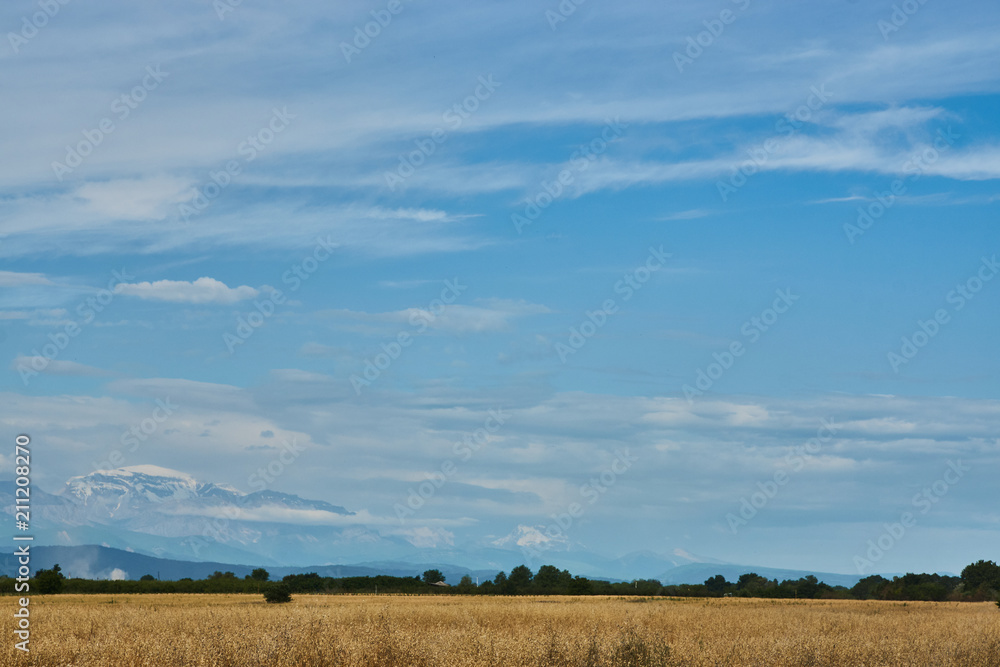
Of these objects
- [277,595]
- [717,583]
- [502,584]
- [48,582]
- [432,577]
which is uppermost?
[717,583]

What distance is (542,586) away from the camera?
458 feet

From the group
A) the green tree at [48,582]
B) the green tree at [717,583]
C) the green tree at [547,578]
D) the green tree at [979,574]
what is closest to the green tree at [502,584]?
the green tree at [547,578]

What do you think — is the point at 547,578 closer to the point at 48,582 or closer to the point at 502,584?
the point at 502,584

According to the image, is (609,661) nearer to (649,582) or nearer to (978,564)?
(649,582)

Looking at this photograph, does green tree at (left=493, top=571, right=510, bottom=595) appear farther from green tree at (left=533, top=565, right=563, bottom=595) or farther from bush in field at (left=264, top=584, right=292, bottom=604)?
bush in field at (left=264, top=584, right=292, bottom=604)

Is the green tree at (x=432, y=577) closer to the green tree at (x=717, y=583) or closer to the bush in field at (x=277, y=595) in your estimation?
the green tree at (x=717, y=583)

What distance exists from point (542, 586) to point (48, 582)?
70.5 m

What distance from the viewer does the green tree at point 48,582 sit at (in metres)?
97.6

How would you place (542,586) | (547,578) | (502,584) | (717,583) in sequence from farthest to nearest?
(717,583) → (547,578) → (542,586) → (502,584)

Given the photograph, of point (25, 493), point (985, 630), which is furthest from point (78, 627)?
point (985, 630)

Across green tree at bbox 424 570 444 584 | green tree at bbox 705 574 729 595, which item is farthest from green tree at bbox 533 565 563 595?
green tree at bbox 705 574 729 595

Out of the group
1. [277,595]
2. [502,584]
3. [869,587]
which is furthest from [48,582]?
[869,587]

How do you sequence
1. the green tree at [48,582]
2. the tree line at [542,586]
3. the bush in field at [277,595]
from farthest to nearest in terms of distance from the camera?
the tree line at [542,586]
the green tree at [48,582]
the bush in field at [277,595]

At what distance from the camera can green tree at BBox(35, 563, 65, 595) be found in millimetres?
97606
